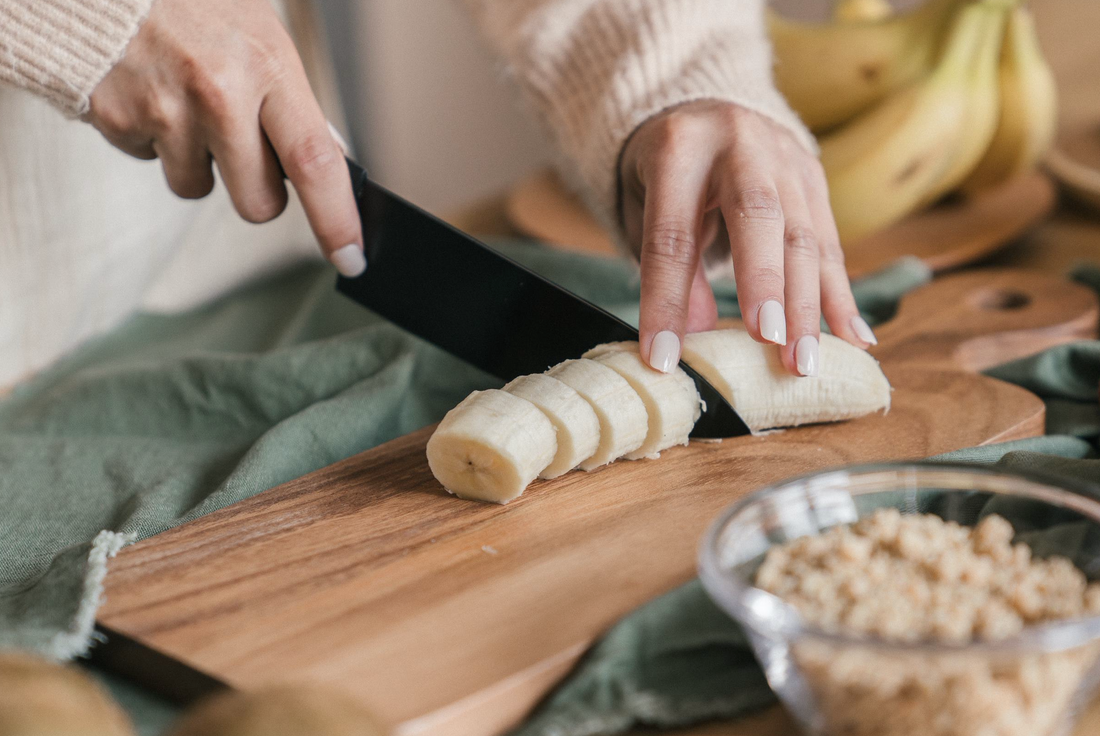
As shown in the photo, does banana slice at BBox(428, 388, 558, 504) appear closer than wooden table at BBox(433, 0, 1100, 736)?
Yes

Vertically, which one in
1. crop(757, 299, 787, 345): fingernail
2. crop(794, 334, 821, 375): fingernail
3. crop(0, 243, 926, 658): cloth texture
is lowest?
crop(0, 243, 926, 658): cloth texture

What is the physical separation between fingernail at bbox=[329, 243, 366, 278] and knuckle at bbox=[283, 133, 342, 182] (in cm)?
12

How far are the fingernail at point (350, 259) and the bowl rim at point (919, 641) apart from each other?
2.42ft

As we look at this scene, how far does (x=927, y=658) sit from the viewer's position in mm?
582

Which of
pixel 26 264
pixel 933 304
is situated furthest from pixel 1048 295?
pixel 26 264

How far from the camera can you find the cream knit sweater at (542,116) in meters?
Answer: 1.44

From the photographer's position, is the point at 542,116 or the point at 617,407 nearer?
the point at 617,407

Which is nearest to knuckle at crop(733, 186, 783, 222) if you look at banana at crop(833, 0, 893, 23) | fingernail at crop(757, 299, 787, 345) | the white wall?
fingernail at crop(757, 299, 787, 345)

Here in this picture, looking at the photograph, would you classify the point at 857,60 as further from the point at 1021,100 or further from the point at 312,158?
the point at 312,158

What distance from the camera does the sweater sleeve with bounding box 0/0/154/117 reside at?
1104mm

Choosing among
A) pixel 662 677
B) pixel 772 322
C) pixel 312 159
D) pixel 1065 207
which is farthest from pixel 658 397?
pixel 1065 207

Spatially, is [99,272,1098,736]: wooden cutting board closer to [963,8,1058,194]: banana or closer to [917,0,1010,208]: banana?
[917,0,1010,208]: banana

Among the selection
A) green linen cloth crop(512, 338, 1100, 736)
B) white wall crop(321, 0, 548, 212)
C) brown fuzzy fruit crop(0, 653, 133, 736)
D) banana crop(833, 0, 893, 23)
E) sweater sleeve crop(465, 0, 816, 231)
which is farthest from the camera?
white wall crop(321, 0, 548, 212)

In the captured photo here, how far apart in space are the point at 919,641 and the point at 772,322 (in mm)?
509
